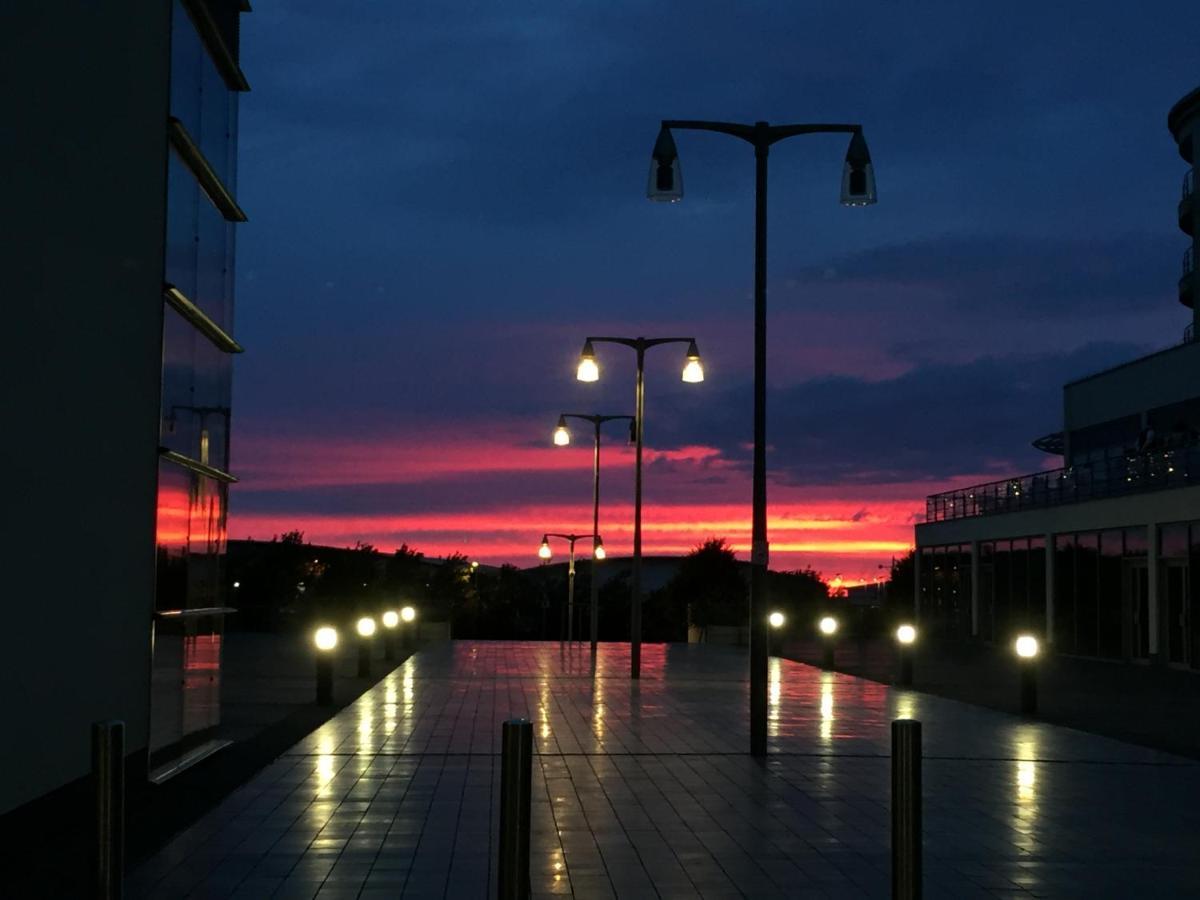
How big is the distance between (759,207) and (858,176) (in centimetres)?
114

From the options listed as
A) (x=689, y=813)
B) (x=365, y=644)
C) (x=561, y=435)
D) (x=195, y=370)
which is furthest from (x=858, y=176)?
(x=561, y=435)

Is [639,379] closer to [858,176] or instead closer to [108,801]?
[858,176]

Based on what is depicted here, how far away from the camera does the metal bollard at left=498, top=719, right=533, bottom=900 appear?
21.7 feet

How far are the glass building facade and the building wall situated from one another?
1.35 feet

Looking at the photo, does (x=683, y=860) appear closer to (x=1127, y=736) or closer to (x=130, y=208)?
(x=130, y=208)

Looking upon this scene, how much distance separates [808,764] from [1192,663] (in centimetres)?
2105

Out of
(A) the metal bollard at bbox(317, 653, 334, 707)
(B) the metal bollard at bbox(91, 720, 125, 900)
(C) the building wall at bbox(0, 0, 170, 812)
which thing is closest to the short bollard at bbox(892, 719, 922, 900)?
(B) the metal bollard at bbox(91, 720, 125, 900)

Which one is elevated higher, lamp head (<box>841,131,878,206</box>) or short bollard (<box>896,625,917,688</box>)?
lamp head (<box>841,131,878,206</box>)

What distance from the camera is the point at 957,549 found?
52.2 m

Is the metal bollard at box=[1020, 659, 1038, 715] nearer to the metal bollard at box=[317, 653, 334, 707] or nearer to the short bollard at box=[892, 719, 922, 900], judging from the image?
the metal bollard at box=[317, 653, 334, 707]

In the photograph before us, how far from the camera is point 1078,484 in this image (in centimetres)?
4159

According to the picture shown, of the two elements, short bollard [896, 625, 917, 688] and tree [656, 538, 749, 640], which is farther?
tree [656, 538, 749, 640]

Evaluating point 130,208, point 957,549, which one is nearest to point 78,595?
point 130,208

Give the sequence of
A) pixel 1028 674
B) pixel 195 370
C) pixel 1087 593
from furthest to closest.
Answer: pixel 1087 593
pixel 1028 674
pixel 195 370
